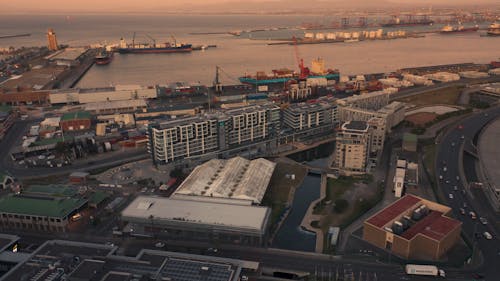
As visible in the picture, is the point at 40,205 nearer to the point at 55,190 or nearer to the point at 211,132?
the point at 55,190

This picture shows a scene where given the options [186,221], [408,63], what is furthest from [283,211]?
[408,63]

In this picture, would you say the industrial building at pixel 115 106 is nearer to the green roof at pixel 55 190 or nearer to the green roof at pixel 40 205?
the green roof at pixel 55 190

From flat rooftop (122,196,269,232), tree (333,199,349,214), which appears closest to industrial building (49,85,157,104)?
flat rooftop (122,196,269,232)

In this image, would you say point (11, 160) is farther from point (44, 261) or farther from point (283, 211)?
point (283, 211)

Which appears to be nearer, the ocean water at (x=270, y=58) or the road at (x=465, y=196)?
the road at (x=465, y=196)

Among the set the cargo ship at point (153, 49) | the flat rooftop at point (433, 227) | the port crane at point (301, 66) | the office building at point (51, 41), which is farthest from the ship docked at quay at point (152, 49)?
the flat rooftop at point (433, 227)
